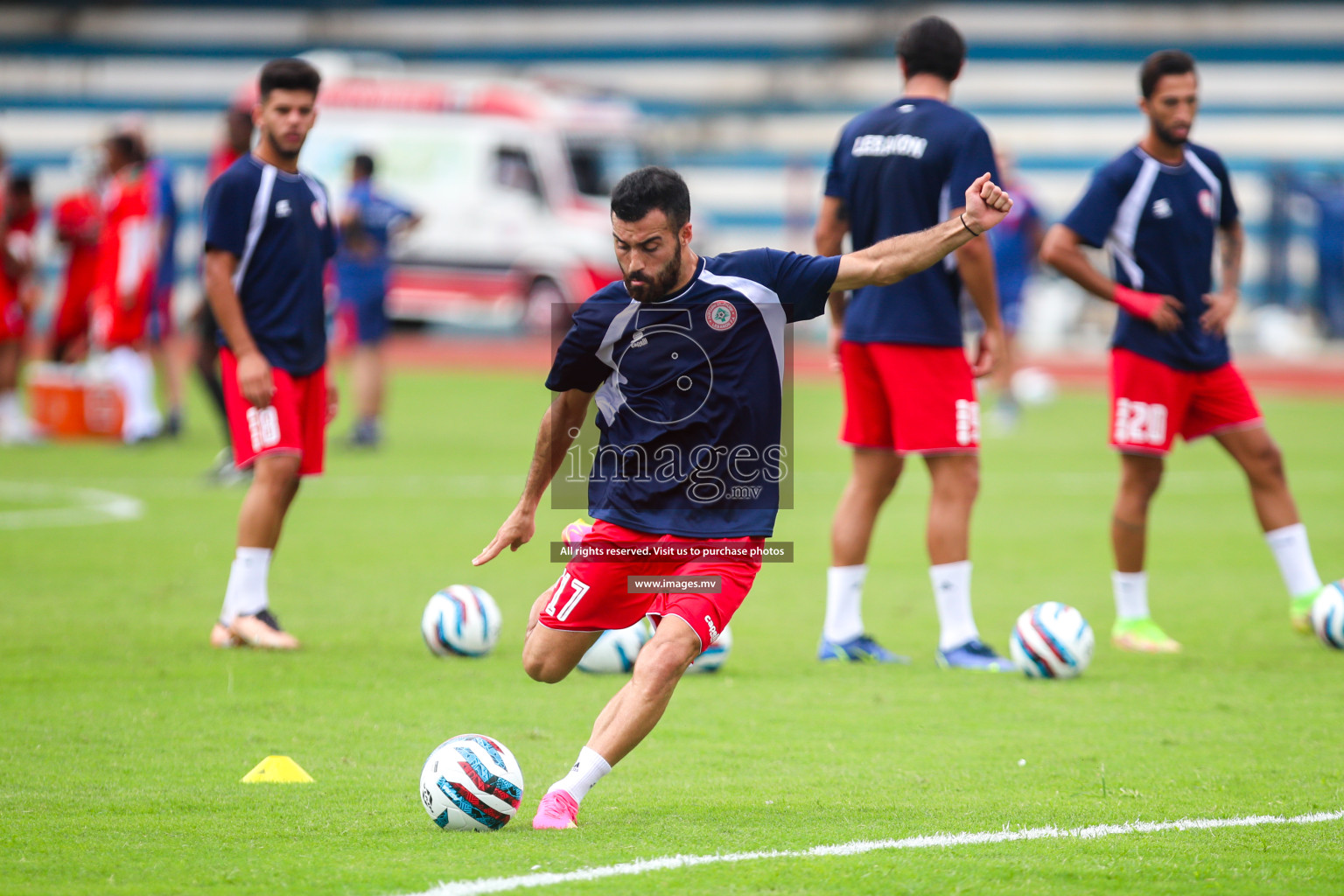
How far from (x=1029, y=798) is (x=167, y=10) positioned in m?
38.5

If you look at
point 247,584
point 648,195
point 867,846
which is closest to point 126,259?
point 247,584

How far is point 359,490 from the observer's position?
13.2m

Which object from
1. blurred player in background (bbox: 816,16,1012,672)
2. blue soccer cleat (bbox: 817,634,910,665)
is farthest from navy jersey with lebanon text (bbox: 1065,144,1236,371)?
blue soccer cleat (bbox: 817,634,910,665)

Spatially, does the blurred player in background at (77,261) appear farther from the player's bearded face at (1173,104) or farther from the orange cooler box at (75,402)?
the player's bearded face at (1173,104)

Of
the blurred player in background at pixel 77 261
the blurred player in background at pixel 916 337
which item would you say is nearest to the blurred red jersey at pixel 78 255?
the blurred player in background at pixel 77 261

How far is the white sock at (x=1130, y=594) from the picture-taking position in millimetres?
7723

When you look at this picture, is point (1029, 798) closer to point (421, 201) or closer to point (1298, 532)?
point (1298, 532)

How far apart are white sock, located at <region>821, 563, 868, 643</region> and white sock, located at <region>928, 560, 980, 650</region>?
35cm

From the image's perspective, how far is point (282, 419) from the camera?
7375 millimetres

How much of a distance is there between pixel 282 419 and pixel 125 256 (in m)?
8.41

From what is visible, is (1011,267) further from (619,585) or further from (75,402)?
(619,585)

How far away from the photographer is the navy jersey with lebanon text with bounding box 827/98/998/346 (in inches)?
275

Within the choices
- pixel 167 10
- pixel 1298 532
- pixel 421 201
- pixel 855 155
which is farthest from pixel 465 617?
pixel 167 10

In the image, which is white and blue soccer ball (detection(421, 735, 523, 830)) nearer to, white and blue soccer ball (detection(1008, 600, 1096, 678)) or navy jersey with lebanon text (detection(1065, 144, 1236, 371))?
white and blue soccer ball (detection(1008, 600, 1096, 678))
